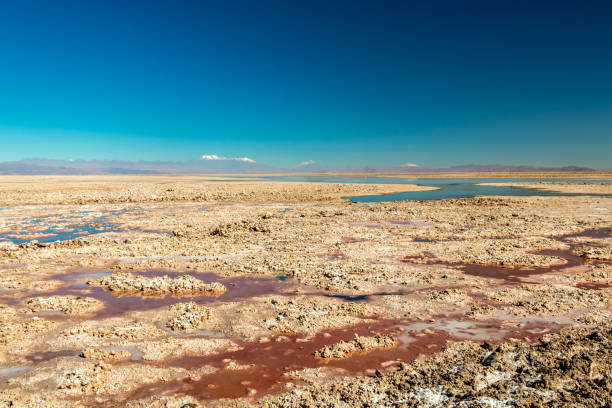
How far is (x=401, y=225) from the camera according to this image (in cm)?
1875

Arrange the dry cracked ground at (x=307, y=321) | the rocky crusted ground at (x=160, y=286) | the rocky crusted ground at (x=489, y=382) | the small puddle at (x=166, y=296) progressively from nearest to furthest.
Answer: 1. the rocky crusted ground at (x=489, y=382)
2. the dry cracked ground at (x=307, y=321)
3. the small puddle at (x=166, y=296)
4. the rocky crusted ground at (x=160, y=286)

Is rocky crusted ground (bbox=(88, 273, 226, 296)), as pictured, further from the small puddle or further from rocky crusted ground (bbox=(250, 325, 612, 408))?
rocky crusted ground (bbox=(250, 325, 612, 408))

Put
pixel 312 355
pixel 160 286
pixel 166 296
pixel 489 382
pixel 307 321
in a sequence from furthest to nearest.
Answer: pixel 160 286
pixel 166 296
pixel 307 321
pixel 312 355
pixel 489 382

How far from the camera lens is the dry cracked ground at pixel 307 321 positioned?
5.00 m

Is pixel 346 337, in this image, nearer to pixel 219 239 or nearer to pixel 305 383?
pixel 305 383

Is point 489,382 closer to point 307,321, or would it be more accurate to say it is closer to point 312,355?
point 312,355

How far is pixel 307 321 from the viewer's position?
7.26 meters

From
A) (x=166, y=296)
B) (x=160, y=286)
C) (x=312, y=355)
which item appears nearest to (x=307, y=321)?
(x=312, y=355)

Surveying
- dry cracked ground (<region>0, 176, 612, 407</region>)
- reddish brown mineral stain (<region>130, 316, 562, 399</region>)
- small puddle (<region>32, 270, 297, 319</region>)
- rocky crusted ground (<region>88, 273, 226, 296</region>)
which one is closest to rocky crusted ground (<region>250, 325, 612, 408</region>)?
dry cracked ground (<region>0, 176, 612, 407</region>)

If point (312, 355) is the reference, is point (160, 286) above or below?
above

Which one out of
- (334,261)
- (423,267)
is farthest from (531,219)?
(334,261)

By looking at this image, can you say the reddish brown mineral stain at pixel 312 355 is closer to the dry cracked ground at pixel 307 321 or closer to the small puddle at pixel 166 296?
the dry cracked ground at pixel 307 321

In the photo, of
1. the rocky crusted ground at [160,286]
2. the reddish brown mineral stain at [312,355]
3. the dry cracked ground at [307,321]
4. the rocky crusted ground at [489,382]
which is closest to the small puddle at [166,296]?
the dry cracked ground at [307,321]

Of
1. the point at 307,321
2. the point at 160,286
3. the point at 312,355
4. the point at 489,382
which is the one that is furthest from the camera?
the point at 160,286
